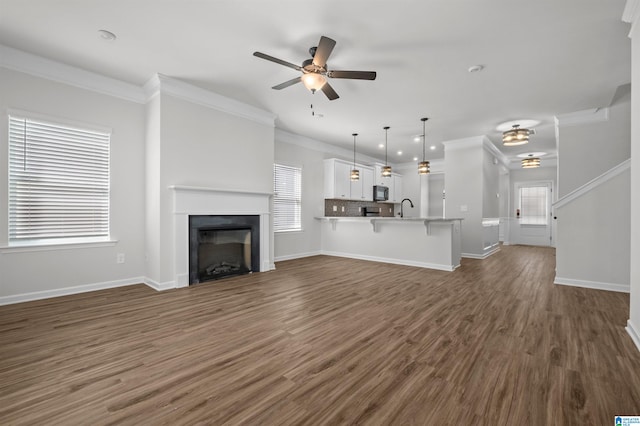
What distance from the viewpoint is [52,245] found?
12.1 feet

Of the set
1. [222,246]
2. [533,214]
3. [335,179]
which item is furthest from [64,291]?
[533,214]

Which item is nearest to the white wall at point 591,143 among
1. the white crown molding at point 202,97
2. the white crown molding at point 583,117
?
the white crown molding at point 583,117

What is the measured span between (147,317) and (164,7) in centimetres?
309

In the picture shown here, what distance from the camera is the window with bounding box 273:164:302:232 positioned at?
6.66 meters

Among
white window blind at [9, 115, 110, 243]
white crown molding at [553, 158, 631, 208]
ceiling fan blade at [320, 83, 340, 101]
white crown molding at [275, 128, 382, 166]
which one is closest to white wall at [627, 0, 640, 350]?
white crown molding at [553, 158, 631, 208]

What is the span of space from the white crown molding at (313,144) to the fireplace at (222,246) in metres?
2.30

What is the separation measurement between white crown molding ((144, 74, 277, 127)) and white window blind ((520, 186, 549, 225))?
31.2 feet

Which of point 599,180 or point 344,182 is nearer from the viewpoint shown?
point 599,180

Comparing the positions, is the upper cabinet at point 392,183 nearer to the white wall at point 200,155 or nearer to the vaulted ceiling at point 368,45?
the vaulted ceiling at point 368,45

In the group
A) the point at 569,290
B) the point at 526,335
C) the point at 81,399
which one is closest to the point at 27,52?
the point at 81,399

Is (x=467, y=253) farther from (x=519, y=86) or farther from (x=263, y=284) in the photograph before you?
(x=263, y=284)

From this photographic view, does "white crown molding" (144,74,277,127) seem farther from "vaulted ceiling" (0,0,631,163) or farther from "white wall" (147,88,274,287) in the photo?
"vaulted ceiling" (0,0,631,163)

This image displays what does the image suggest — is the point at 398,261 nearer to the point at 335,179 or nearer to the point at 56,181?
the point at 335,179

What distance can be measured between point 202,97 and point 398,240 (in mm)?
4659
